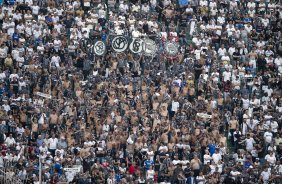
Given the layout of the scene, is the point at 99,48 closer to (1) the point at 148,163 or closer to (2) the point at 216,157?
(1) the point at 148,163

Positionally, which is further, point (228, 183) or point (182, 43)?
point (182, 43)

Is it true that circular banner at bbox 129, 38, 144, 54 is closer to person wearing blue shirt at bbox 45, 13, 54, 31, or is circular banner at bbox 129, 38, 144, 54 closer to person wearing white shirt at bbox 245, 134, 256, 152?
person wearing blue shirt at bbox 45, 13, 54, 31

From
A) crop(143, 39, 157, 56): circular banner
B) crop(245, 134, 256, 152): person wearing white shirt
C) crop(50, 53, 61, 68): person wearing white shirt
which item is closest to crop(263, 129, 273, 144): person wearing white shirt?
crop(245, 134, 256, 152): person wearing white shirt

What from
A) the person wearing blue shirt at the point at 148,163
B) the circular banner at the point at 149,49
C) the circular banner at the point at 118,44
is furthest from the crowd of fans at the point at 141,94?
the circular banner at the point at 118,44

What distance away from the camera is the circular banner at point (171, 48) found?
59500mm

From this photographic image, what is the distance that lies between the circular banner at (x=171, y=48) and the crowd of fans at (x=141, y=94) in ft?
0.74

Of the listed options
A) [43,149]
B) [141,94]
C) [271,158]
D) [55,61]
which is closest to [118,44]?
[55,61]

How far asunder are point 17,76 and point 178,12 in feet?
29.0

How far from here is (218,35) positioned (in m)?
61.7

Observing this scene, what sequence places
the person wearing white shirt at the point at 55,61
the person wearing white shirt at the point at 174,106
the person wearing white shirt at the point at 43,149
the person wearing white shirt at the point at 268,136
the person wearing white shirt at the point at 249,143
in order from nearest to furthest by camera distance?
the person wearing white shirt at the point at 43,149
the person wearing white shirt at the point at 249,143
the person wearing white shirt at the point at 268,136
the person wearing white shirt at the point at 174,106
the person wearing white shirt at the point at 55,61

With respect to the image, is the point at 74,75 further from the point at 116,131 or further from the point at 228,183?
the point at 228,183

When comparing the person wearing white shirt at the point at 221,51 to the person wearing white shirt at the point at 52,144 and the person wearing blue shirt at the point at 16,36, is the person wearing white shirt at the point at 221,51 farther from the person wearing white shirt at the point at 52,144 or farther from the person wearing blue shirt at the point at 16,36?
the person wearing white shirt at the point at 52,144

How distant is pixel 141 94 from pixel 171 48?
3324mm

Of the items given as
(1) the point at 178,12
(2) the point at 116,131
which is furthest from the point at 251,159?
(1) the point at 178,12
